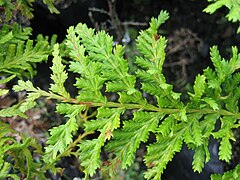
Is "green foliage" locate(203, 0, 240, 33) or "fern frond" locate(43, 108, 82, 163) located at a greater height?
"green foliage" locate(203, 0, 240, 33)

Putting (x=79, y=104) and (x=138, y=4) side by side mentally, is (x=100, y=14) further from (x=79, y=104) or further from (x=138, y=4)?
(x=79, y=104)

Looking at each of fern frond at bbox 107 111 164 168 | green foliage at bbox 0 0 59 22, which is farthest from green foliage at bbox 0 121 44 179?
green foliage at bbox 0 0 59 22

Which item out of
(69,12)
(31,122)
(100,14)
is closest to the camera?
(31,122)

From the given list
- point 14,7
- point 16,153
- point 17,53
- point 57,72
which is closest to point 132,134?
point 57,72

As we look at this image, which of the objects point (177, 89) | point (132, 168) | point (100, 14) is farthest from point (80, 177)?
point (100, 14)

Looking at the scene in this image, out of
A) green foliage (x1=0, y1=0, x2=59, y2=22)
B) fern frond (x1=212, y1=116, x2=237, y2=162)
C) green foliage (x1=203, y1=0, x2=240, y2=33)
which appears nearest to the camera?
green foliage (x1=203, y1=0, x2=240, y2=33)

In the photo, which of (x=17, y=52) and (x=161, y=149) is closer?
(x=161, y=149)

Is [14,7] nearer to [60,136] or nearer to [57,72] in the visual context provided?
[57,72]

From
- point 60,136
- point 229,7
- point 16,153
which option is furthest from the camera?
point 16,153

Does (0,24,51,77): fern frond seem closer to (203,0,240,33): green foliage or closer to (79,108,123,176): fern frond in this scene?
(79,108,123,176): fern frond

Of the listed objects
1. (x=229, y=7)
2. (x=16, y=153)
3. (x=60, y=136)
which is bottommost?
(x=16, y=153)

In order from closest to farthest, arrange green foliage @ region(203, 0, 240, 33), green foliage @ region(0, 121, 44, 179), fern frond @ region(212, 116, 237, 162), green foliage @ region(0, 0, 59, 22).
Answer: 1. green foliage @ region(203, 0, 240, 33)
2. fern frond @ region(212, 116, 237, 162)
3. green foliage @ region(0, 121, 44, 179)
4. green foliage @ region(0, 0, 59, 22)
